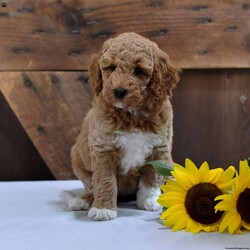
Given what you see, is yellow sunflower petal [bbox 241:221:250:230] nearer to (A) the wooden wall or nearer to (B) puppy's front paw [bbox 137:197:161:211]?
(B) puppy's front paw [bbox 137:197:161:211]

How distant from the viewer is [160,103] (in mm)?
1578

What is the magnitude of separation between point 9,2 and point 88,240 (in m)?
1.35

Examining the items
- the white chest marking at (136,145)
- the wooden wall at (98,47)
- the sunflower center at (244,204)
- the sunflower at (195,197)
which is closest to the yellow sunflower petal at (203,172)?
the sunflower at (195,197)

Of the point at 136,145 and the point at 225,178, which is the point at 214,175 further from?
the point at 136,145

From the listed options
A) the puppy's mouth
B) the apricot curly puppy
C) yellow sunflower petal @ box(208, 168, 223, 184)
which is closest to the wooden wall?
the apricot curly puppy

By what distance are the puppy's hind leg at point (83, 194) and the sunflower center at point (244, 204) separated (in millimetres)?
614

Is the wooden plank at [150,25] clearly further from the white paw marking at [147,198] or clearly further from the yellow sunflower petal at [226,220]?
the yellow sunflower petal at [226,220]

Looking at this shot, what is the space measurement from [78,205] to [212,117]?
93 centimetres

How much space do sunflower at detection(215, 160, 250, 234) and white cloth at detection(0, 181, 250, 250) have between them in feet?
0.14

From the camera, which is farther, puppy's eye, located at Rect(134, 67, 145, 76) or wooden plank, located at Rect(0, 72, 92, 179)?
wooden plank, located at Rect(0, 72, 92, 179)

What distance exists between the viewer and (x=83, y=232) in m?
1.39

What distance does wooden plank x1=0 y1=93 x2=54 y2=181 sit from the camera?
7.76 ft

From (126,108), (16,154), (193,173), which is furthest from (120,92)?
(16,154)

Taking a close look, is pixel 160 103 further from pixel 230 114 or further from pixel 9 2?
pixel 9 2
